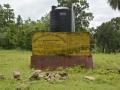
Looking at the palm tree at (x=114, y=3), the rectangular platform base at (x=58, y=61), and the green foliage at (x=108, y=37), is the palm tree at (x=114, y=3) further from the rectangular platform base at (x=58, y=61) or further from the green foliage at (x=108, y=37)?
the green foliage at (x=108, y=37)

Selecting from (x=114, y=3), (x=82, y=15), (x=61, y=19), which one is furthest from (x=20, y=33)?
(x=61, y=19)

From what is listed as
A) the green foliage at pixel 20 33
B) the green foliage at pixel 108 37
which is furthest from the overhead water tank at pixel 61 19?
the green foliage at pixel 108 37

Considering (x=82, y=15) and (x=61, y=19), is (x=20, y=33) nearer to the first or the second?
(x=82, y=15)

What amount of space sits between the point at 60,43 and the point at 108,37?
3943 centimetres

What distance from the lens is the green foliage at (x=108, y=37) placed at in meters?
53.5

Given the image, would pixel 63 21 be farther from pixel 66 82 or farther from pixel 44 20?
pixel 44 20

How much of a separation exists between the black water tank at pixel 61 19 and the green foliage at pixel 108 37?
118 ft

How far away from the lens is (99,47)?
53.7 meters

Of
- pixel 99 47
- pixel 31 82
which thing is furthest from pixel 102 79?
pixel 99 47

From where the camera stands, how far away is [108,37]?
54.8 meters

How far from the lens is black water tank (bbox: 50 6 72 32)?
54.9 feet

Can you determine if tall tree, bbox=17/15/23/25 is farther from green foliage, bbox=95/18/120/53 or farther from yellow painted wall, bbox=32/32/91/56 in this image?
yellow painted wall, bbox=32/32/91/56

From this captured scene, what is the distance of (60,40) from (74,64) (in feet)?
3.75

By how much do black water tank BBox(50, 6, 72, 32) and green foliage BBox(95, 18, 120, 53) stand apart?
36.1 m
